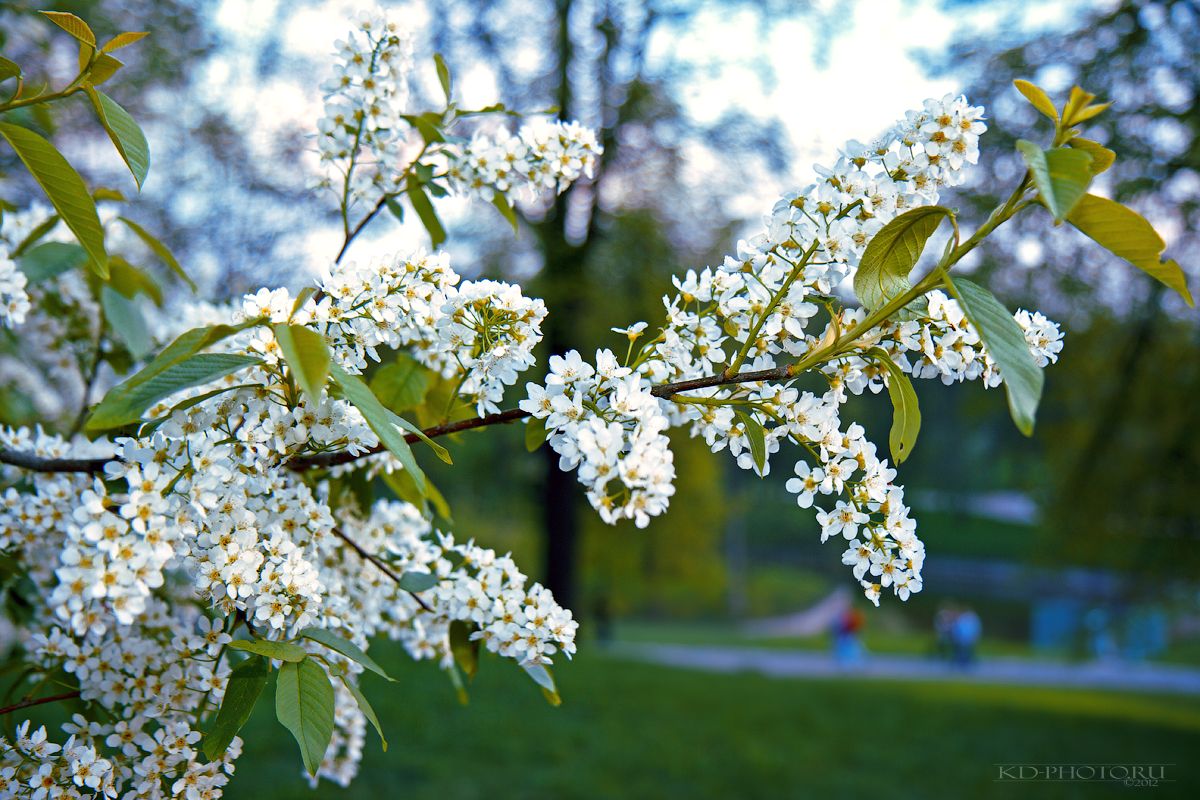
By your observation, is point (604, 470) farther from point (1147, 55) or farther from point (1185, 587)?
point (1185, 587)

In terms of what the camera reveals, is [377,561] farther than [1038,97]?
Yes

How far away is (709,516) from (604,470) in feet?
74.5

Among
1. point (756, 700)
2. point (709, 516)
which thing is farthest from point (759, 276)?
point (709, 516)

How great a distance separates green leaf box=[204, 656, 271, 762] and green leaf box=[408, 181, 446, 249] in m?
1.00

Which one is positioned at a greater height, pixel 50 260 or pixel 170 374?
pixel 50 260

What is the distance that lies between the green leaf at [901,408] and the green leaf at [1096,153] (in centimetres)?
36

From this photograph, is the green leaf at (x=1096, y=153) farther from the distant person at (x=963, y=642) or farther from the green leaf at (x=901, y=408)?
the distant person at (x=963, y=642)

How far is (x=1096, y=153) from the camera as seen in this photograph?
1.09 m

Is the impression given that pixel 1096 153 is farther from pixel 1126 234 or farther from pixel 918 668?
pixel 918 668

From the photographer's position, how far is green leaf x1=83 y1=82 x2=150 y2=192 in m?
1.16

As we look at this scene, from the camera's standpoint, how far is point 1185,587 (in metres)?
11.3

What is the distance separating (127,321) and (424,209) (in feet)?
2.45

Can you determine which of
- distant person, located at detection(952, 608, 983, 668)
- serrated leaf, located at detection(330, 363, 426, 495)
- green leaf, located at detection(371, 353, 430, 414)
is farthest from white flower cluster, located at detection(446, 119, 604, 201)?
distant person, located at detection(952, 608, 983, 668)

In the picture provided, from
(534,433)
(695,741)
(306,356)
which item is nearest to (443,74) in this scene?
(534,433)
